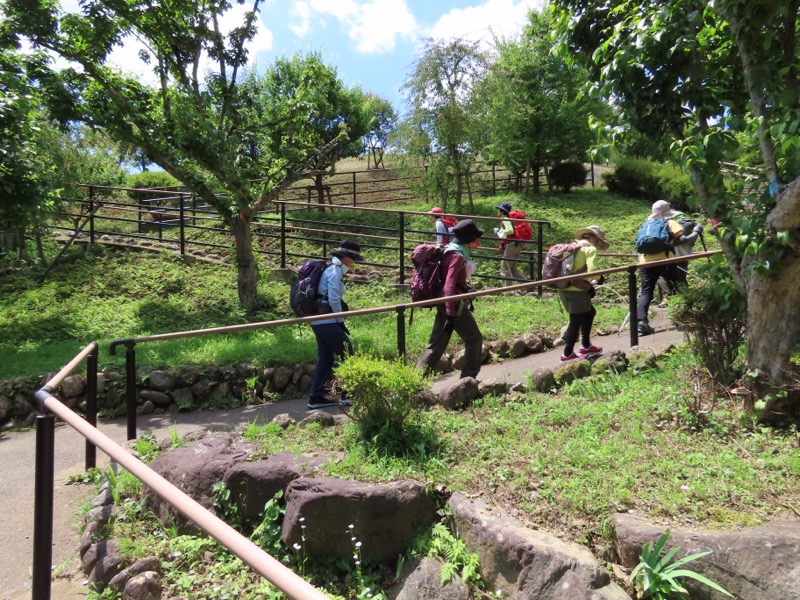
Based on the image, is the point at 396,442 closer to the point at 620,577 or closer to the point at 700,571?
the point at 620,577

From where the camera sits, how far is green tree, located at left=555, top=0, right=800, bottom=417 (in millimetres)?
4379

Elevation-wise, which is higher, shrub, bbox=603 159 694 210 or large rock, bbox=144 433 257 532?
shrub, bbox=603 159 694 210

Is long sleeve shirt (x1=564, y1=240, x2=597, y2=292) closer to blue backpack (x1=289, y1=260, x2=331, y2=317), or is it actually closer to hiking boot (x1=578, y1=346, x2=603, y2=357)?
hiking boot (x1=578, y1=346, x2=603, y2=357)

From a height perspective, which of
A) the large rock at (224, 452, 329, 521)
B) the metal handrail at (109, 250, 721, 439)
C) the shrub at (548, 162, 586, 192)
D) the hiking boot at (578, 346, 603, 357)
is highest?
the shrub at (548, 162, 586, 192)

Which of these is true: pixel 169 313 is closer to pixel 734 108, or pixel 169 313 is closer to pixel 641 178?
pixel 734 108

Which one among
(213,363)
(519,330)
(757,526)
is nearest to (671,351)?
(519,330)

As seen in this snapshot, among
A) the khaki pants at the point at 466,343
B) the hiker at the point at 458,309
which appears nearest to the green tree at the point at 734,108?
the hiker at the point at 458,309

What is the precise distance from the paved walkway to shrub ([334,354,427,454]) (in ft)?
6.39

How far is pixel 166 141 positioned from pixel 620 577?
29.2ft

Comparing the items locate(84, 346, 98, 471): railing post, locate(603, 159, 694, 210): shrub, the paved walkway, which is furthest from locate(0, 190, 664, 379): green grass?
locate(603, 159, 694, 210): shrub

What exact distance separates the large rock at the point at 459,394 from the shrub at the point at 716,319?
1.79 m

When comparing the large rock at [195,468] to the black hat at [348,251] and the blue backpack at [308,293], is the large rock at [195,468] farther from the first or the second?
the black hat at [348,251]

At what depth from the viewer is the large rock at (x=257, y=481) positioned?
156 inches

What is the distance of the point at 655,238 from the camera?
7766mm
